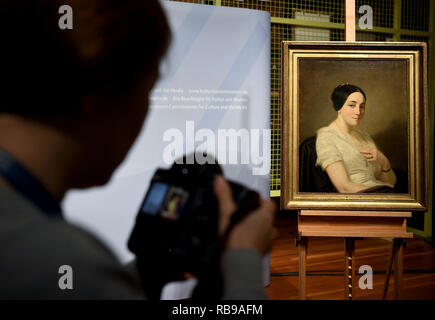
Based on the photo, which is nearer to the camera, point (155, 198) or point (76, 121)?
point (76, 121)

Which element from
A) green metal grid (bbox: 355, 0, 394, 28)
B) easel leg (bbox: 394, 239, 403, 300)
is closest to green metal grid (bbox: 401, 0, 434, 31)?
green metal grid (bbox: 355, 0, 394, 28)

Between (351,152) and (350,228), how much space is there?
37 centimetres

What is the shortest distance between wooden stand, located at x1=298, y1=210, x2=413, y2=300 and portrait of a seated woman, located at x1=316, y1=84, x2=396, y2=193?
126mm

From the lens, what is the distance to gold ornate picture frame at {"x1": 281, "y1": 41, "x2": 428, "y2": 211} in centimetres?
175

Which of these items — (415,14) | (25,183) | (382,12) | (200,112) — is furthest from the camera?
(415,14)

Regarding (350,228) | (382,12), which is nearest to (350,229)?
(350,228)

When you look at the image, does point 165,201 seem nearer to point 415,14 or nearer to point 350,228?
point 350,228

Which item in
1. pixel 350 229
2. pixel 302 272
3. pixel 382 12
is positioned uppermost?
pixel 382 12

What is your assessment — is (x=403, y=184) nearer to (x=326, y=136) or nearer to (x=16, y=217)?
(x=326, y=136)

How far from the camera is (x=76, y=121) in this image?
593mm

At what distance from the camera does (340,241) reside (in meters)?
3.52

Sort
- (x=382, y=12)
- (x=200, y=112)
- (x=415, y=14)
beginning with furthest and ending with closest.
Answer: (x=415, y=14) → (x=382, y=12) → (x=200, y=112)

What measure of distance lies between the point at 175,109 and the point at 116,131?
141cm

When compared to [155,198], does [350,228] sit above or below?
below
